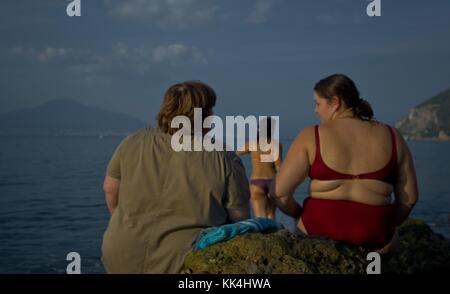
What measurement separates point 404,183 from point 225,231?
1.42 meters

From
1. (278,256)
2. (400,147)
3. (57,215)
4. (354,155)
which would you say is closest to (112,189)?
(278,256)

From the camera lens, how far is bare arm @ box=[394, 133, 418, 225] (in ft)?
13.0

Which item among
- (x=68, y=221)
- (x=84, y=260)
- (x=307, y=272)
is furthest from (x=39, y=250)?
(x=307, y=272)

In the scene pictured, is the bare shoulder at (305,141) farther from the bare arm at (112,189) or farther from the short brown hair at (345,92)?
the bare arm at (112,189)

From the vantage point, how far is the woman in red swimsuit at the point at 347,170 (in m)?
3.88

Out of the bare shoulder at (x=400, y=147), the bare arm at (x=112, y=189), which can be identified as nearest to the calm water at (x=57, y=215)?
the bare arm at (x=112, y=189)

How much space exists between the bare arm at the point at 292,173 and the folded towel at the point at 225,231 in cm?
29

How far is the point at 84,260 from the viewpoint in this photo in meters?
11.5

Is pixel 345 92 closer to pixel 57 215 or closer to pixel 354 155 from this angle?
pixel 354 155

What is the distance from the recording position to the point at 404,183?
13.4 feet
